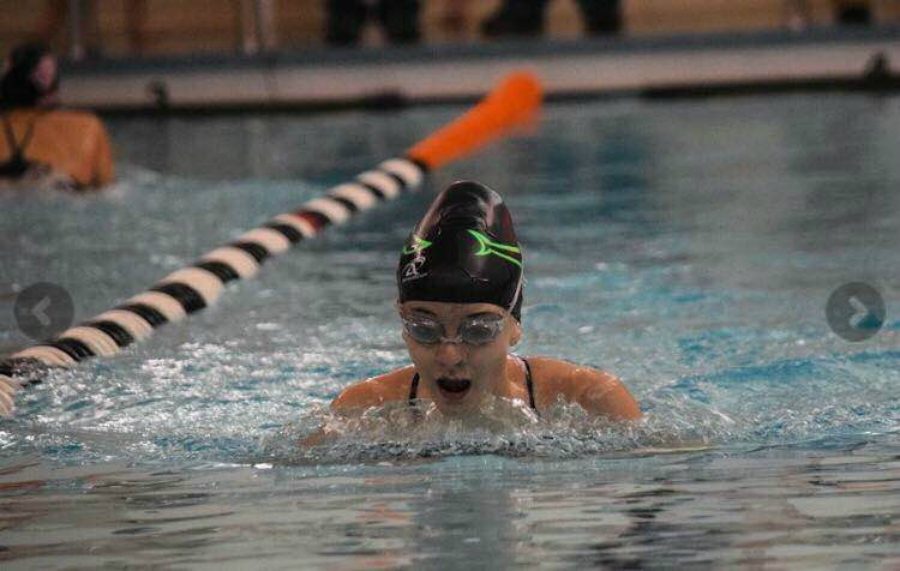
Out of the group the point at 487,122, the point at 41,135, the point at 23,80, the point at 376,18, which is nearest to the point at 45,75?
the point at 23,80

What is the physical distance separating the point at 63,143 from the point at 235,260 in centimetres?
262

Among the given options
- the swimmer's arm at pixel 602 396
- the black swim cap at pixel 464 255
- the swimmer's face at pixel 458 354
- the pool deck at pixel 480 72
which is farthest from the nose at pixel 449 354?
the pool deck at pixel 480 72

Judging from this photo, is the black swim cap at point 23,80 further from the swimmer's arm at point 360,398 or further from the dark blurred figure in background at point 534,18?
the dark blurred figure in background at point 534,18

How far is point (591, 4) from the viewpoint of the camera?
14219 millimetres

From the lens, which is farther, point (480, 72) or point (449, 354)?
point (480, 72)

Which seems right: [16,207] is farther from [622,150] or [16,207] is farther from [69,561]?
[69,561]

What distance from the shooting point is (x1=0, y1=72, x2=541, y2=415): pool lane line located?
5340 millimetres

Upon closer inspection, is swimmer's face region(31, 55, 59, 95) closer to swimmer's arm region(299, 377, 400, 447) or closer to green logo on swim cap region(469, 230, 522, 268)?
swimmer's arm region(299, 377, 400, 447)

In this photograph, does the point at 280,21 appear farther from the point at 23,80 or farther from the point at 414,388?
the point at 414,388

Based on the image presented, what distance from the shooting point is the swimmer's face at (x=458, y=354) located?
3.69m

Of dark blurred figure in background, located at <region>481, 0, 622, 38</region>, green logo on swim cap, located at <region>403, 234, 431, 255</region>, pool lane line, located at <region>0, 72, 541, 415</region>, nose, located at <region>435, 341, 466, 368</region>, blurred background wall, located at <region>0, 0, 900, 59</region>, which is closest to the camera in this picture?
nose, located at <region>435, 341, 466, 368</region>

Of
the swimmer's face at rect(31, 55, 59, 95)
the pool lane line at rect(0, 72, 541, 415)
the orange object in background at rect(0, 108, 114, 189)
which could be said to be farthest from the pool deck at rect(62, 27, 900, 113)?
the swimmer's face at rect(31, 55, 59, 95)

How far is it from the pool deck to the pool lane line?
1.29 metres

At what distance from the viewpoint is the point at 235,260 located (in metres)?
7.17
